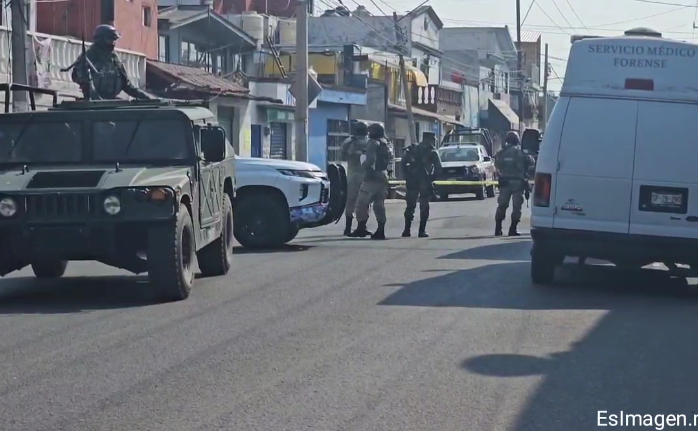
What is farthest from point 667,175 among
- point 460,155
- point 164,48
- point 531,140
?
point 164,48

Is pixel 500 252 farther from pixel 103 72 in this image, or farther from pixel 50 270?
pixel 50 270

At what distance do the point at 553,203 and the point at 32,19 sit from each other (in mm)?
20648

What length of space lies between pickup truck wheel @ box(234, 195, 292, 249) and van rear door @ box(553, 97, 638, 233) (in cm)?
547

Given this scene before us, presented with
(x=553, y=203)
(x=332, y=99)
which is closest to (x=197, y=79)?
(x=332, y=99)

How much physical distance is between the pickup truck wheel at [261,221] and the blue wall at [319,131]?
28577mm

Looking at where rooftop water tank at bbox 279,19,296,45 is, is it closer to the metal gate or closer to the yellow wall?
the yellow wall

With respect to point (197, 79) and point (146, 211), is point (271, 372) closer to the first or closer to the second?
point (146, 211)

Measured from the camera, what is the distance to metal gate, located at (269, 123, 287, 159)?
4259 centimetres

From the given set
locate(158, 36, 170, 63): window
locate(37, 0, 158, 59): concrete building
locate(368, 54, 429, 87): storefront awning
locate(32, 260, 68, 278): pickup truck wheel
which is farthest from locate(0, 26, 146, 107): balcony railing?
locate(368, 54, 429, 87): storefront awning

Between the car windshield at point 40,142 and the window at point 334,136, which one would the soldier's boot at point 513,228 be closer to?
the car windshield at point 40,142

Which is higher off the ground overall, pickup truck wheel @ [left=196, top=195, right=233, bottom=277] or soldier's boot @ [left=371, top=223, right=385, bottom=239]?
pickup truck wheel @ [left=196, top=195, right=233, bottom=277]

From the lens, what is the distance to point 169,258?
1045 centimetres

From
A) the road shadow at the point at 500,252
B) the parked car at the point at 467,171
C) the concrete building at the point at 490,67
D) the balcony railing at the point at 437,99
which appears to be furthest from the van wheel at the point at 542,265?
the concrete building at the point at 490,67

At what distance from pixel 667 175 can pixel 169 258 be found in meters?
5.07
